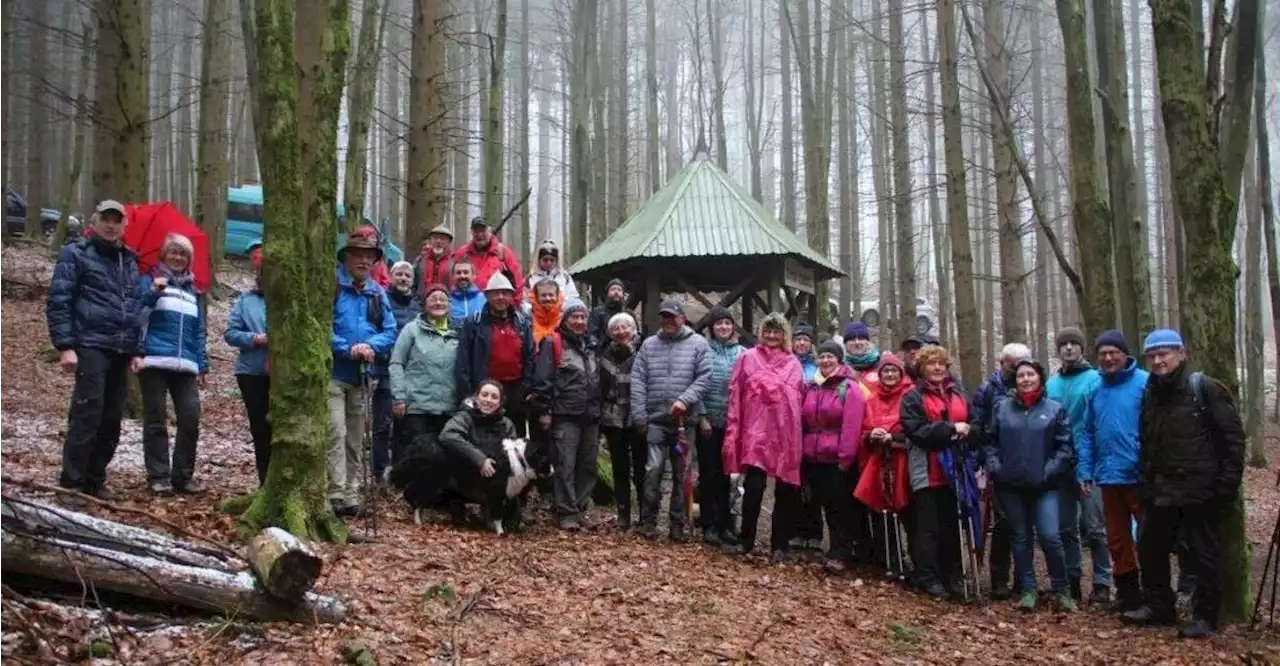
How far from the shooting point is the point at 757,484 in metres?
7.09

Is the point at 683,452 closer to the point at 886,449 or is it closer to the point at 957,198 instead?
the point at 886,449

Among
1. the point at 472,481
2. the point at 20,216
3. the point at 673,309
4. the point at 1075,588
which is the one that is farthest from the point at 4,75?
the point at 1075,588

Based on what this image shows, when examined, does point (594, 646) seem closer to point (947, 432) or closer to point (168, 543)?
Result: point (168, 543)

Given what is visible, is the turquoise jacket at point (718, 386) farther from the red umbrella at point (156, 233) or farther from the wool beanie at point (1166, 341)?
the red umbrella at point (156, 233)

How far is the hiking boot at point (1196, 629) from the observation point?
5.60 meters

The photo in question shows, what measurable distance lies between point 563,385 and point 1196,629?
4.31 metres

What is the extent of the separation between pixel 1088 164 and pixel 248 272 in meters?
16.3

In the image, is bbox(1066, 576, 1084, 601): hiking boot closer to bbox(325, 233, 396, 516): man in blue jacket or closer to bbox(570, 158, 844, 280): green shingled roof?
bbox(570, 158, 844, 280): green shingled roof

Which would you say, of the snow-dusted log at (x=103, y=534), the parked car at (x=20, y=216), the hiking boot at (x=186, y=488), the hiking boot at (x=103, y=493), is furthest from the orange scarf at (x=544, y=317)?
the parked car at (x=20, y=216)

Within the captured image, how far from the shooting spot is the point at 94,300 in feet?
19.0

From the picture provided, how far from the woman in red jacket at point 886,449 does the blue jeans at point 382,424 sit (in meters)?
3.64

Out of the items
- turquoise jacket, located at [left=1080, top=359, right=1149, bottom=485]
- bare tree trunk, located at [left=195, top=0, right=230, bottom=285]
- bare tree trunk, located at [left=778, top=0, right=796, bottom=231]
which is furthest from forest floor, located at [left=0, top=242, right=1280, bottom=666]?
bare tree trunk, located at [left=778, top=0, right=796, bottom=231]

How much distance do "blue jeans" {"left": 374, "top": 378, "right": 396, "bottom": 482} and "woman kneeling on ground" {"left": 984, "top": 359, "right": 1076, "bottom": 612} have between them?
455 centimetres

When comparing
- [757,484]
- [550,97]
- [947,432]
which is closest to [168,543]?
[757,484]
